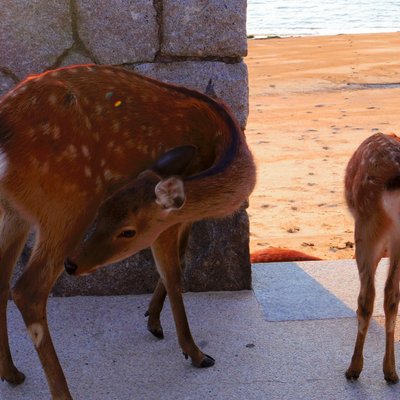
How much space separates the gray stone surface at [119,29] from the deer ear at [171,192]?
5.06 ft

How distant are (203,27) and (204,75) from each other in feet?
0.92

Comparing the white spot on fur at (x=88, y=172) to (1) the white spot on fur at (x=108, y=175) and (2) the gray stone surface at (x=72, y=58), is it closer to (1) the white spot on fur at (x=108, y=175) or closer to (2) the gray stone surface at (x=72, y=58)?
(1) the white spot on fur at (x=108, y=175)

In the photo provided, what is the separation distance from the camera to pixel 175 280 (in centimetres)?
427

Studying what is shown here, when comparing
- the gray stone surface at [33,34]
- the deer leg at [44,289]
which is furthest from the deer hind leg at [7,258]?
the gray stone surface at [33,34]

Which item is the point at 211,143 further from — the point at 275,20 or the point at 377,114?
the point at 275,20

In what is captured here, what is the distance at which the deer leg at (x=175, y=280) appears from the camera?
13.7 feet

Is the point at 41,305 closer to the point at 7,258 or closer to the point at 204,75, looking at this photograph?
the point at 7,258

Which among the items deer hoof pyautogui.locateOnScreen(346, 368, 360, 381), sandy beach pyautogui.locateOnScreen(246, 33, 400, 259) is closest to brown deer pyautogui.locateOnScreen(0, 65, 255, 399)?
deer hoof pyautogui.locateOnScreen(346, 368, 360, 381)

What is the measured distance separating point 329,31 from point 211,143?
2704 centimetres

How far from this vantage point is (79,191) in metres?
3.82

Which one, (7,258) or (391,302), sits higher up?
(7,258)

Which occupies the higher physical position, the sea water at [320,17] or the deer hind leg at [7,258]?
the deer hind leg at [7,258]

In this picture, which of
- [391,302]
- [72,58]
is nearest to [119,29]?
[72,58]

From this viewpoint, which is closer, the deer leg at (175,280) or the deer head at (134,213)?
the deer head at (134,213)
